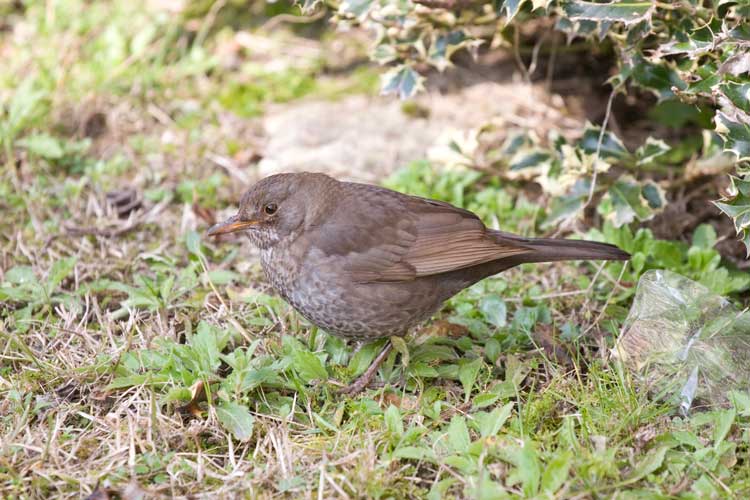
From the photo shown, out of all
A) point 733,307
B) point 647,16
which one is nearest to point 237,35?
point 647,16

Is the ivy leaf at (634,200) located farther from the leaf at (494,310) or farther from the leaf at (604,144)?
the leaf at (494,310)

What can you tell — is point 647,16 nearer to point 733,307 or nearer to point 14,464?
point 733,307

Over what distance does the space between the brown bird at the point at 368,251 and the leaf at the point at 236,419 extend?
571mm

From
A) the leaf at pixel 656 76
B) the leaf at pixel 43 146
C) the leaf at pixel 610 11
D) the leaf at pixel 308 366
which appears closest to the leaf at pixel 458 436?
the leaf at pixel 308 366

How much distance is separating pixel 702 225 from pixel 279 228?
252cm

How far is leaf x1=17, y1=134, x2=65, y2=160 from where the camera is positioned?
595cm

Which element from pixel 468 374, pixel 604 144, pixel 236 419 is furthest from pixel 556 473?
pixel 604 144

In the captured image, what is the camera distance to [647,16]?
4207mm

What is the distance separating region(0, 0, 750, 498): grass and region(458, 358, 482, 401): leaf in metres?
0.02

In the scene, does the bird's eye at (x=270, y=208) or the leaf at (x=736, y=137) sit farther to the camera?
the bird's eye at (x=270, y=208)

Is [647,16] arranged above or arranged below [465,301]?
above

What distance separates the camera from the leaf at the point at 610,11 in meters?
4.18

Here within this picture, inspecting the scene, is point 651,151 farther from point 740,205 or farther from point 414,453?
point 414,453

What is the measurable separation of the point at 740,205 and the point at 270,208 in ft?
7.29
